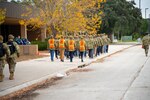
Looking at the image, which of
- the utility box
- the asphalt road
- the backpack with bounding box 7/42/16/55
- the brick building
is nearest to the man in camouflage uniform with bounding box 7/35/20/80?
the backpack with bounding box 7/42/16/55

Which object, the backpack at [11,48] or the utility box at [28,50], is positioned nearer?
the backpack at [11,48]

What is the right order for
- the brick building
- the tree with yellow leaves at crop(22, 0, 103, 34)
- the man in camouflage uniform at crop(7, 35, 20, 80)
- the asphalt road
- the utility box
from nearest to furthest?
the asphalt road, the man in camouflage uniform at crop(7, 35, 20, 80), the utility box, the tree with yellow leaves at crop(22, 0, 103, 34), the brick building

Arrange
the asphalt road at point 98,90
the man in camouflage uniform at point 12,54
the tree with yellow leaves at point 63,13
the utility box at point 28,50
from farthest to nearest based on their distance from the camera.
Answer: the tree with yellow leaves at point 63,13, the utility box at point 28,50, the man in camouflage uniform at point 12,54, the asphalt road at point 98,90

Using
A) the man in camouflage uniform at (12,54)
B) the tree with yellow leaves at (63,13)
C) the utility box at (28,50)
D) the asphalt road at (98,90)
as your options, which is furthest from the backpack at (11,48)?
the tree with yellow leaves at (63,13)

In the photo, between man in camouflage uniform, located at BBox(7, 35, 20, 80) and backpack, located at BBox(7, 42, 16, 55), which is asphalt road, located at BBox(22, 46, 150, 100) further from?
backpack, located at BBox(7, 42, 16, 55)

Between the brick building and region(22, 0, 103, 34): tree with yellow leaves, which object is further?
the brick building

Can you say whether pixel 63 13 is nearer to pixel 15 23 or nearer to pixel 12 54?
pixel 15 23

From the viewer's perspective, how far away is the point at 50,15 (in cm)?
3394

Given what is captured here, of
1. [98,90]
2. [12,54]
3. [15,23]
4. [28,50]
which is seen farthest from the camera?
[15,23]

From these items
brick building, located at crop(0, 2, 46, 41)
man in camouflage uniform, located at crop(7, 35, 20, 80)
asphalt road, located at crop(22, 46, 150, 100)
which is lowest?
asphalt road, located at crop(22, 46, 150, 100)

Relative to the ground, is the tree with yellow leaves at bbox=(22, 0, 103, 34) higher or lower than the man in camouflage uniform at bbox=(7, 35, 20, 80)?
higher

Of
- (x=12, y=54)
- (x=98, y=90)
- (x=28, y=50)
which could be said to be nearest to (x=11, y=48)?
(x=12, y=54)

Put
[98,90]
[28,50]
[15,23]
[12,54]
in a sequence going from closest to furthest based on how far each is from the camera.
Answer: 1. [98,90]
2. [12,54]
3. [28,50]
4. [15,23]

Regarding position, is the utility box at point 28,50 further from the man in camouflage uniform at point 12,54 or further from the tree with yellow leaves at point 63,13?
the man in camouflage uniform at point 12,54
